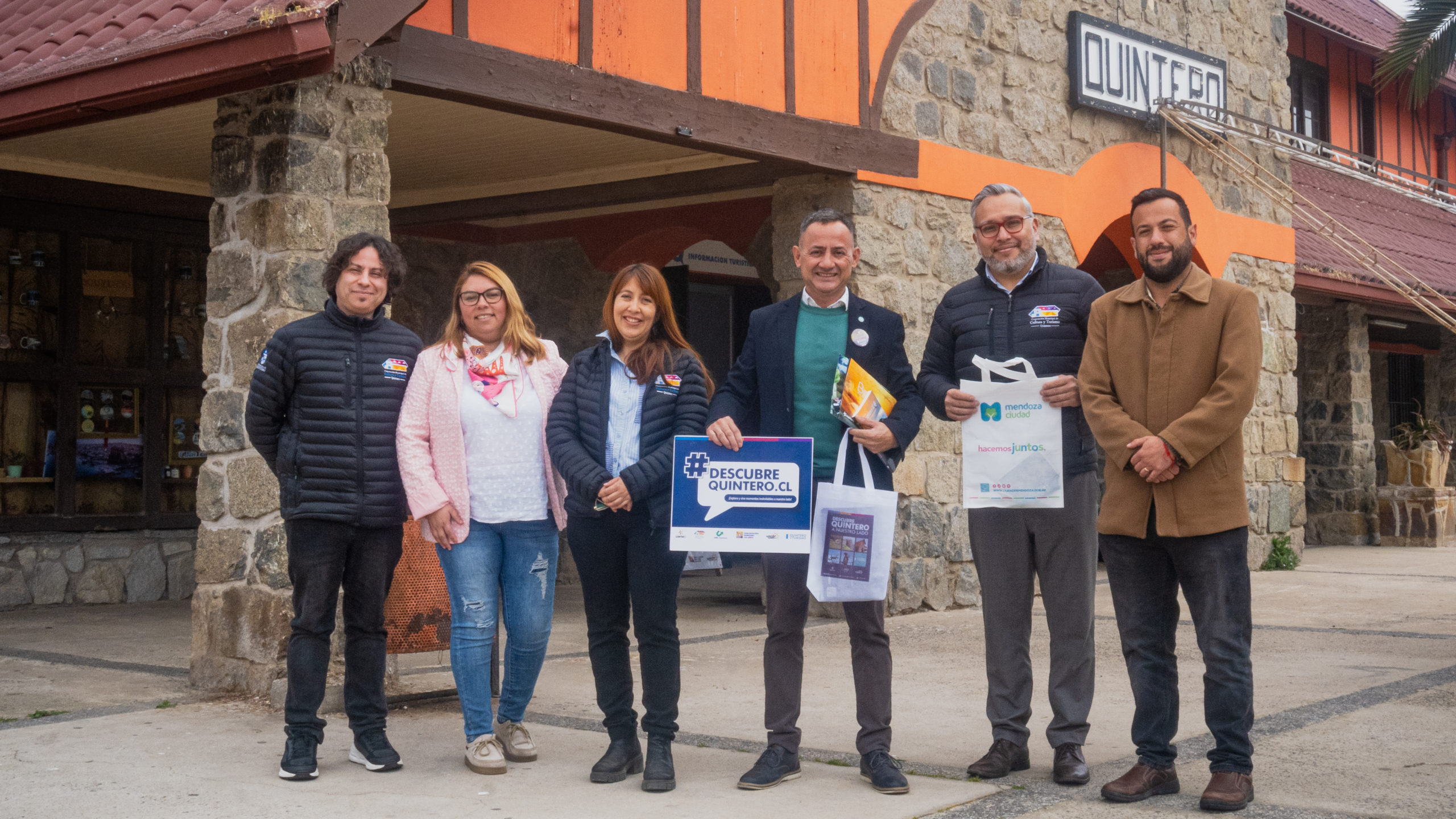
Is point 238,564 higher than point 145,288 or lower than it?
lower

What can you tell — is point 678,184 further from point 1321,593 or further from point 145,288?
point 1321,593

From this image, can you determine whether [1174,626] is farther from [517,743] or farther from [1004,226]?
[517,743]

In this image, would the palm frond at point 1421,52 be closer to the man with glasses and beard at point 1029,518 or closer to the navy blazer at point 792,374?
the man with glasses and beard at point 1029,518

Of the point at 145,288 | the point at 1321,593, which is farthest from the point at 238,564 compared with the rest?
the point at 1321,593

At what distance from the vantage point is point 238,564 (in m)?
5.93

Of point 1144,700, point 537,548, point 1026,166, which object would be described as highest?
point 1026,166

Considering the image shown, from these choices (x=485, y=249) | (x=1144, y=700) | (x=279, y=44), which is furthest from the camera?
(x=485, y=249)

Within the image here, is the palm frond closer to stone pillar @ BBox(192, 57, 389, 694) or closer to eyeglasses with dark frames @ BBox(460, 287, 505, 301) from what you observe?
stone pillar @ BBox(192, 57, 389, 694)

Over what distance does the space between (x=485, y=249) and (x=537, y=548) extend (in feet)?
21.4

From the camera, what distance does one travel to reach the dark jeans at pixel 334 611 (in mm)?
4574

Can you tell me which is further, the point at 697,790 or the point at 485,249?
the point at 485,249

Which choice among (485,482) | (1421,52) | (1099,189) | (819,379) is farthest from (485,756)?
(1421,52)

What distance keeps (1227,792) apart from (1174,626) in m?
0.53

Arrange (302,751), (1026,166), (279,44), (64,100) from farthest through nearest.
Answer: (1026,166) < (64,100) < (279,44) < (302,751)
